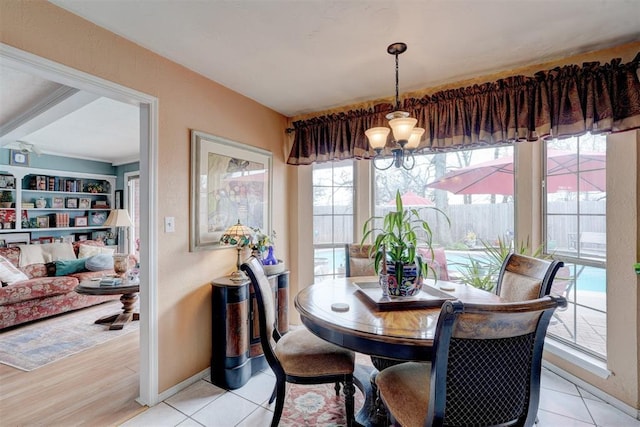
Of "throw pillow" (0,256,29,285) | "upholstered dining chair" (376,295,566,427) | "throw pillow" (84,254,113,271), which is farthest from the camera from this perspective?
"throw pillow" (84,254,113,271)

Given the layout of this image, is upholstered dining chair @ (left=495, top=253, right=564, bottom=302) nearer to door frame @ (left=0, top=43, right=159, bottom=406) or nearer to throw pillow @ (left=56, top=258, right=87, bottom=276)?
door frame @ (left=0, top=43, right=159, bottom=406)

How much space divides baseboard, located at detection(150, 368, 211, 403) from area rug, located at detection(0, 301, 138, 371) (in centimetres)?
141

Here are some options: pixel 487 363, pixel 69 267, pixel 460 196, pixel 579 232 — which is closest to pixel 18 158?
pixel 69 267

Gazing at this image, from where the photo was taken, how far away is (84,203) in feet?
18.9

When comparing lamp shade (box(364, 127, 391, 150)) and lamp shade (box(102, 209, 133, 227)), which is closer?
lamp shade (box(364, 127, 391, 150))

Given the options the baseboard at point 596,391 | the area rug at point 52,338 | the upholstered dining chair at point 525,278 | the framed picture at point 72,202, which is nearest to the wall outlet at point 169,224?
the area rug at point 52,338

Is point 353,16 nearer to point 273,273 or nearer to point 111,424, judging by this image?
point 273,273

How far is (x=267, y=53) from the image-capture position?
83.5 inches

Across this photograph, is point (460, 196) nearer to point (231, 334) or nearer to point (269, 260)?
point (269, 260)

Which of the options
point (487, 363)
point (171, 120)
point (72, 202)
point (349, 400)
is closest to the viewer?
point (487, 363)

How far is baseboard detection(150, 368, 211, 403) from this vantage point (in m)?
2.10

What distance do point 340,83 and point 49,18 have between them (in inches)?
76.5

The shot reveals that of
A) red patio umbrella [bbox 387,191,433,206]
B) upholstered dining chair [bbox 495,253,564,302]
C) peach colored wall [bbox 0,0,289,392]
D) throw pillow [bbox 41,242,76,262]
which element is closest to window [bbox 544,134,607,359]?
upholstered dining chair [bbox 495,253,564,302]

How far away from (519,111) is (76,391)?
400 cm
